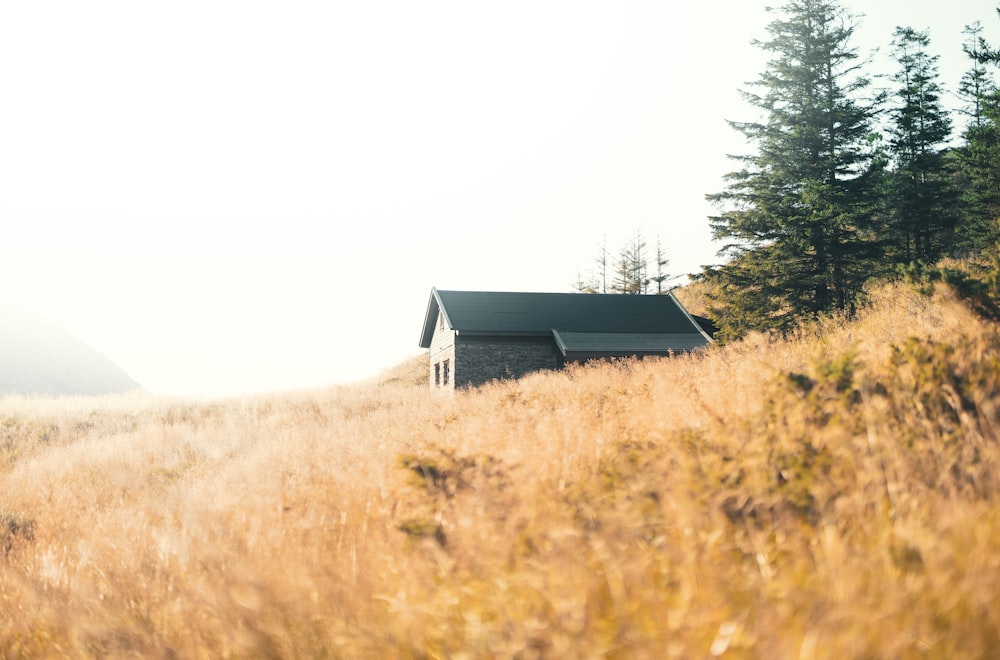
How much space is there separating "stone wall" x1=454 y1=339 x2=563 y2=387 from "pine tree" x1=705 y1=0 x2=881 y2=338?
7179mm

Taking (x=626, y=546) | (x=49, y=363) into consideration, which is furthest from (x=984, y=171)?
(x=49, y=363)

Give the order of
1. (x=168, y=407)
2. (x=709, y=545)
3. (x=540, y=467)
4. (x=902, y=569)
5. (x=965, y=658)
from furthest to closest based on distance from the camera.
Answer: (x=168, y=407) → (x=540, y=467) → (x=709, y=545) → (x=902, y=569) → (x=965, y=658)

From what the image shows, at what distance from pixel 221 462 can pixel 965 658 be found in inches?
484

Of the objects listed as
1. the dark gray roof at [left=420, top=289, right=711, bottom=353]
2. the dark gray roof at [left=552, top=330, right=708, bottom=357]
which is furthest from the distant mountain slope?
the dark gray roof at [left=552, top=330, right=708, bottom=357]

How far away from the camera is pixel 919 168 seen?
32.5 m

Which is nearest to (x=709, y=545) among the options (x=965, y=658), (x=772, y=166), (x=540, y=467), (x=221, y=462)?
(x=965, y=658)

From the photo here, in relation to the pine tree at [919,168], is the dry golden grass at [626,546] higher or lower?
lower

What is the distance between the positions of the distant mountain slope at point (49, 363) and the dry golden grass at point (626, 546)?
7180cm

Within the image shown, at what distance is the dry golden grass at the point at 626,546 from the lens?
2.12 m

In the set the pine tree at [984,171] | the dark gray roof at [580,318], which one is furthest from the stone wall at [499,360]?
the pine tree at [984,171]

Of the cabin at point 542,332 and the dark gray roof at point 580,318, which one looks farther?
the dark gray roof at point 580,318

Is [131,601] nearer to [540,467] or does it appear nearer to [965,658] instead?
[540,467]

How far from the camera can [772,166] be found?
67.7ft

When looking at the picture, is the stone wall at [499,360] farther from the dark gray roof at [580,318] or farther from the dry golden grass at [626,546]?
the dry golden grass at [626,546]
